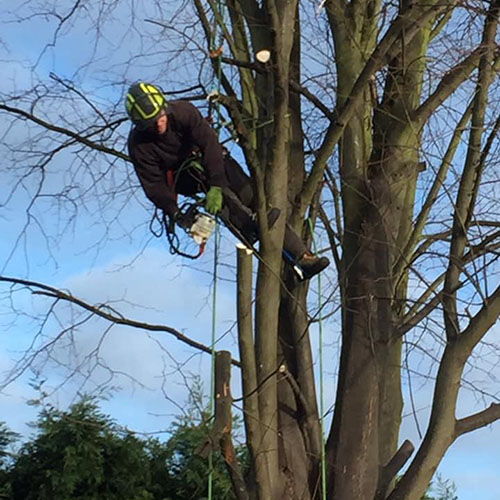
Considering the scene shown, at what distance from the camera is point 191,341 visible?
567cm

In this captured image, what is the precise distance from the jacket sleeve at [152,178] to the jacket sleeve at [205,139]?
29 cm

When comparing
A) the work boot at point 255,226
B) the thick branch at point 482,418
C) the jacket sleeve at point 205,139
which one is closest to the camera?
the jacket sleeve at point 205,139

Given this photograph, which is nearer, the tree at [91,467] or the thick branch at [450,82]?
the thick branch at [450,82]

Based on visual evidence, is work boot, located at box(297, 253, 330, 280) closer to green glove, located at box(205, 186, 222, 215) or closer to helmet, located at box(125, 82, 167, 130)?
green glove, located at box(205, 186, 222, 215)

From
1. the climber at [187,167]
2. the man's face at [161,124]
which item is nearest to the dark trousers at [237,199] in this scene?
the climber at [187,167]

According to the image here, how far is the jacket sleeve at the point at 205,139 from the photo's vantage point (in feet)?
16.5

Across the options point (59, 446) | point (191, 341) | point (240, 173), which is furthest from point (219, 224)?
point (59, 446)

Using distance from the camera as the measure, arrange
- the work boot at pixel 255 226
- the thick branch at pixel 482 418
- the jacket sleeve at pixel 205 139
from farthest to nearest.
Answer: the thick branch at pixel 482 418, the work boot at pixel 255 226, the jacket sleeve at pixel 205 139

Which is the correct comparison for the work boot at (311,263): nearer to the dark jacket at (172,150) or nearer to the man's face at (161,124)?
the dark jacket at (172,150)

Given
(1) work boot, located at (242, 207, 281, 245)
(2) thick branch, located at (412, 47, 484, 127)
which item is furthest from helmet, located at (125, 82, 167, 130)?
(2) thick branch, located at (412, 47, 484, 127)

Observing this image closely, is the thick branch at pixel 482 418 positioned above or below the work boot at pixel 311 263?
below

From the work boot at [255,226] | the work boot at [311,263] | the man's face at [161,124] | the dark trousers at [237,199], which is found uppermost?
the man's face at [161,124]

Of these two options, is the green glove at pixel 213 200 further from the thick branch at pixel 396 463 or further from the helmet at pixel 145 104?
the thick branch at pixel 396 463

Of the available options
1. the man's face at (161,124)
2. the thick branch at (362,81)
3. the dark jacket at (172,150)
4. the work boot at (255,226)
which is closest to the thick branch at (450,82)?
the thick branch at (362,81)
